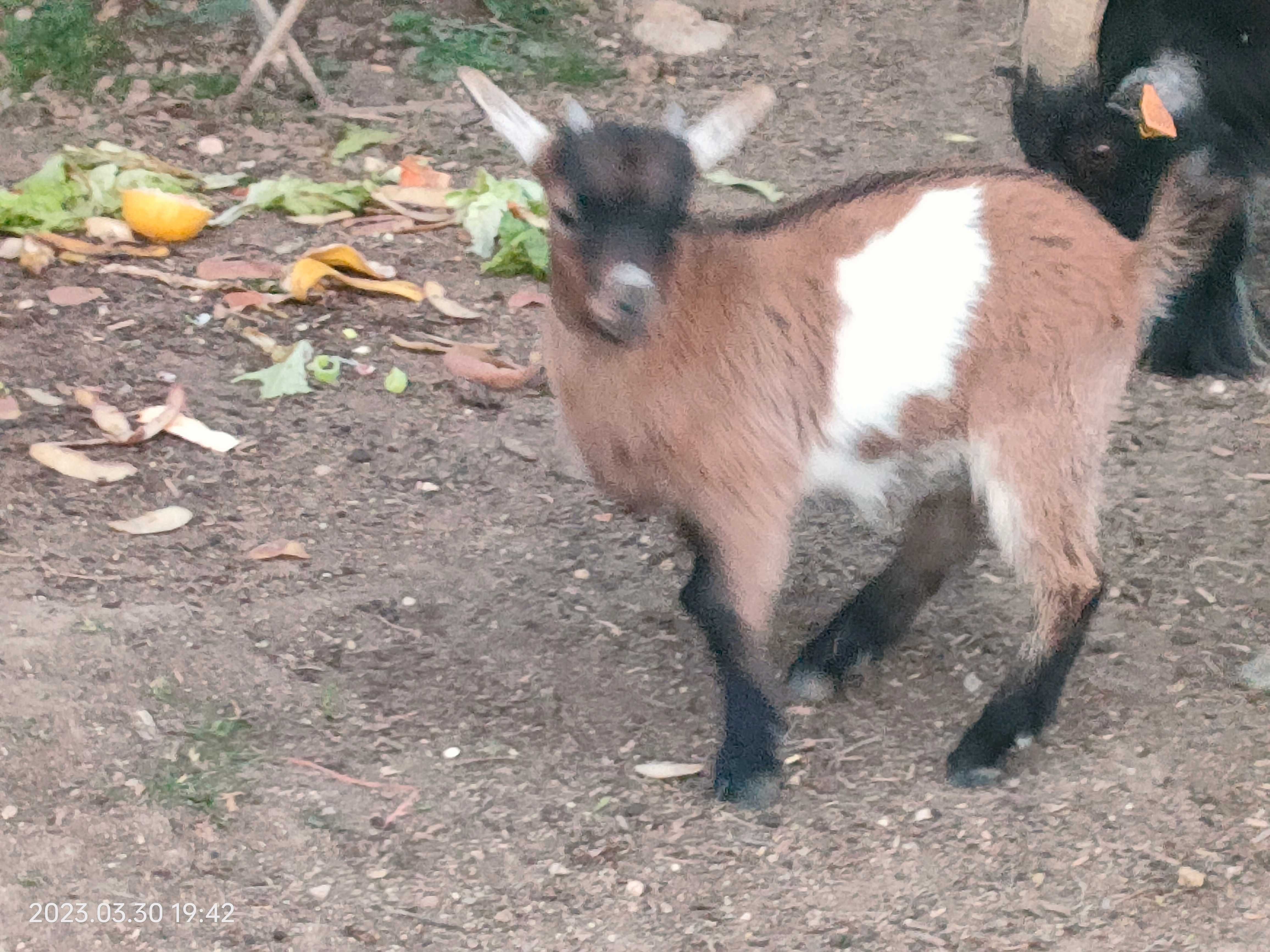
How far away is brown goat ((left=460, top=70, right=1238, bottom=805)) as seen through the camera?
306 cm

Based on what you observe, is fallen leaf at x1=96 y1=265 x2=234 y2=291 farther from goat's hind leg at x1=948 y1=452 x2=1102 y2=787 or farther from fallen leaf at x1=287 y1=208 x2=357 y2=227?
goat's hind leg at x1=948 y1=452 x2=1102 y2=787

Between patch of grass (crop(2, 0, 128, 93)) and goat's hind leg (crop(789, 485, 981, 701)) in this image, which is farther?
patch of grass (crop(2, 0, 128, 93))

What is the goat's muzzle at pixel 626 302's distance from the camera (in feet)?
9.09

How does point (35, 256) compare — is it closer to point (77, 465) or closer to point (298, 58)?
point (77, 465)

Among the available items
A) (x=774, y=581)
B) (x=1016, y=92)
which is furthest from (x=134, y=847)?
(x=1016, y=92)

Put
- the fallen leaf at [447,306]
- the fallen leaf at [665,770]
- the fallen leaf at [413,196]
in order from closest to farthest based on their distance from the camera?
the fallen leaf at [665,770]
the fallen leaf at [447,306]
the fallen leaf at [413,196]

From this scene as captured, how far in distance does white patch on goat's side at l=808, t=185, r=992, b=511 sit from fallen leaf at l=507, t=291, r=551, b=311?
7.68 feet

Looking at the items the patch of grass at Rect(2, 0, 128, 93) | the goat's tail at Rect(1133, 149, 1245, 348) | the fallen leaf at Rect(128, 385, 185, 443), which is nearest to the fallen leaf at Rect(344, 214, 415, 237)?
the fallen leaf at Rect(128, 385, 185, 443)

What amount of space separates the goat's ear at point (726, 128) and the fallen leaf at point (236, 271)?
8.43 feet

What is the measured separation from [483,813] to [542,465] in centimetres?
155

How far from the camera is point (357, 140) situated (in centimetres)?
618

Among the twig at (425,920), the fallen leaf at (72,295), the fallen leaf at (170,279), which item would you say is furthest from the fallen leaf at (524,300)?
the twig at (425,920)

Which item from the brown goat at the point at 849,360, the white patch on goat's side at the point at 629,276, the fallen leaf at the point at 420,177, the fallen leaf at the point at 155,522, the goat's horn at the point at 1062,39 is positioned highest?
the goat's horn at the point at 1062,39

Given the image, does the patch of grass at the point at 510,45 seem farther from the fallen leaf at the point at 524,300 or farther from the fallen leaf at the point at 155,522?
the fallen leaf at the point at 155,522
